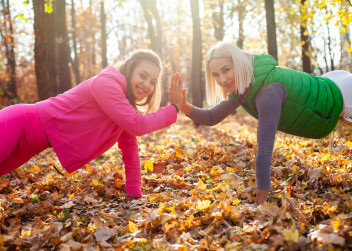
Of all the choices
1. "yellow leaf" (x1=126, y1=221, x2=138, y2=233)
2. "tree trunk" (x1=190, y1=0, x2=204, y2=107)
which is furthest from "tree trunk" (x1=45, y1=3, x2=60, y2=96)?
"yellow leaf" (x1=126, y1=221, x2=138, y2=233)

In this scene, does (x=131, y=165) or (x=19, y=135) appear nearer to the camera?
A: (x=19, y=135)

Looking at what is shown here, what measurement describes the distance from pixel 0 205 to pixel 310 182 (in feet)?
10.5

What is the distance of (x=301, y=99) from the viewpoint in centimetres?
303

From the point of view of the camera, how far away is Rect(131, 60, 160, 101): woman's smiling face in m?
3.22

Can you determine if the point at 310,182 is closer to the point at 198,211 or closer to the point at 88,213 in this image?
the point at 198,211

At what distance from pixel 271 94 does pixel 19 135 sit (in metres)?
2.27

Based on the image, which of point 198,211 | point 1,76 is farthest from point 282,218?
point 1,76

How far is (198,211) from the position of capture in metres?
2.77

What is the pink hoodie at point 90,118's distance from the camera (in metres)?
2.96

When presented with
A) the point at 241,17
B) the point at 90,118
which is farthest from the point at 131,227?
the point at 241,17

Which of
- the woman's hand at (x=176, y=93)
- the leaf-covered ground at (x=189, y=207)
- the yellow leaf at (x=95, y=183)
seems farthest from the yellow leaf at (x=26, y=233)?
→ the woman's hand at (x=176, y=93)

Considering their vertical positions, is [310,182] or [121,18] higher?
[121,18]

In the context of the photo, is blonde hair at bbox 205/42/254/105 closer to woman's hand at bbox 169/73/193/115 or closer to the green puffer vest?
the green puffer vest

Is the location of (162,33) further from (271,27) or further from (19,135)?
(19,135)
